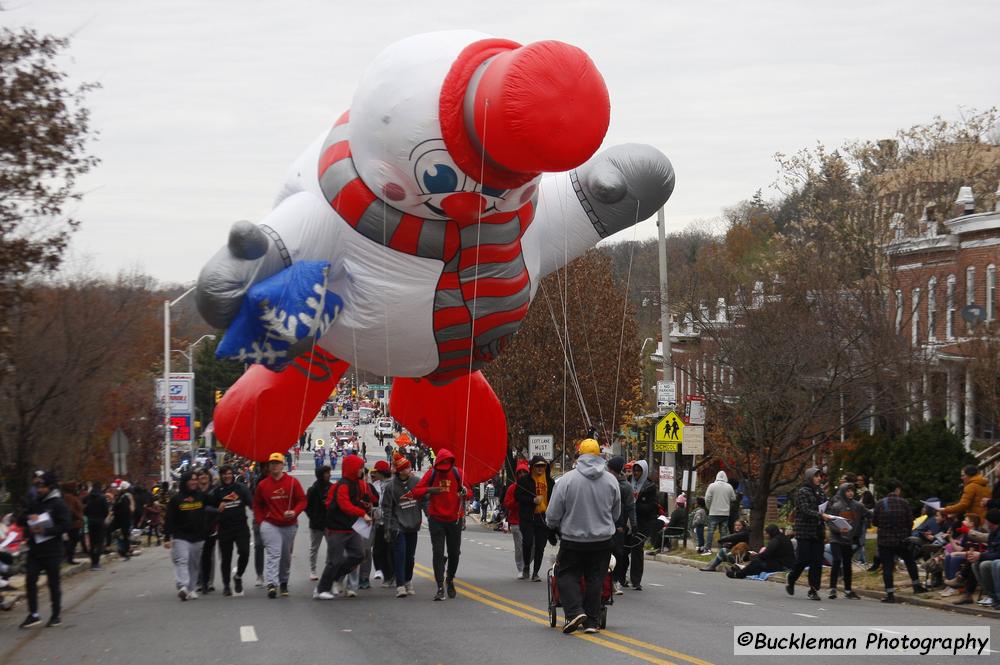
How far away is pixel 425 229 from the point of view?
1445cm

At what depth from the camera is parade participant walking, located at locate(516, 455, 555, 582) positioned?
17172 millimetres

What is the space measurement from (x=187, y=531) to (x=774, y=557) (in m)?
9.43

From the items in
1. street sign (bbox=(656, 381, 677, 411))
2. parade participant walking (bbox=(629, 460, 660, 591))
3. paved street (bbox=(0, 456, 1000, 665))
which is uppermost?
street sign (bbox=(656, 381, 677, 411))

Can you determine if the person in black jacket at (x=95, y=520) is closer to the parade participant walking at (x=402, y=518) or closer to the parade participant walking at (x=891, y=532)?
the parade participant walking at (x=402, y=518)

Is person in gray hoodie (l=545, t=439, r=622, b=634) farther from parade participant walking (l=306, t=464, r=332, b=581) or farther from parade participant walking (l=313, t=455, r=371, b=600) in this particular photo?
parade participant walking (l=306, t=464, r=332, b=581)

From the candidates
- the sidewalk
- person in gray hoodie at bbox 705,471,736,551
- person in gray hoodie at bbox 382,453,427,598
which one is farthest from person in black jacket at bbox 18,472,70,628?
person in gray hoodie at bbox 705,471,736,551

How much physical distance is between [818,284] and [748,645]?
64.7ft

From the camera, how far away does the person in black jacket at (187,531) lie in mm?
15859

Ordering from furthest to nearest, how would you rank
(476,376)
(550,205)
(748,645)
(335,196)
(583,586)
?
1. (476,376)
2. (550,205)
3. (335,196)
4. (583,586)
5. (748,645)

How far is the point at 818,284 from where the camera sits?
29.8 metres

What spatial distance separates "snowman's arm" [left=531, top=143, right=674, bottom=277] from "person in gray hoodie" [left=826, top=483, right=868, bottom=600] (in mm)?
4545

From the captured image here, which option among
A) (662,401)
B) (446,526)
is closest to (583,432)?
A: (662,401)

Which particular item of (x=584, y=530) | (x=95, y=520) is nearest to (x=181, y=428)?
(x=95, y=520)

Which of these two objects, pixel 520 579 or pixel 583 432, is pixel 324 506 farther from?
pixel 583 432
